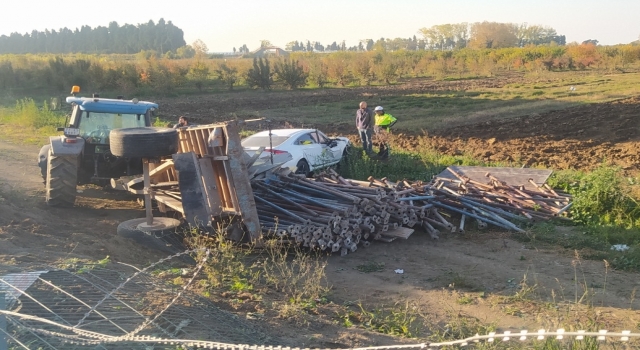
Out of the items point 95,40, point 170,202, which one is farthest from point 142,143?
point 95,40

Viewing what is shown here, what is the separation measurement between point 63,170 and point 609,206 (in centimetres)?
1000

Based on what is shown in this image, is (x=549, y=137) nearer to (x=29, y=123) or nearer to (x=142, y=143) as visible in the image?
(x=142, y=143)

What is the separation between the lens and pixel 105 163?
1159 centimetres

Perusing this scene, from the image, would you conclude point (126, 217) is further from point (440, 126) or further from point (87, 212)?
point (440, 126)

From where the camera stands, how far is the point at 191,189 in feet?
29.5

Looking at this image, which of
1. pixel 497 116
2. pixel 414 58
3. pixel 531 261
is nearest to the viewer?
pixel 531 261

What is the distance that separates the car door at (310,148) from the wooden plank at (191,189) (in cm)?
584

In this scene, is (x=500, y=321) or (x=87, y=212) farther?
(x=87, y=212)

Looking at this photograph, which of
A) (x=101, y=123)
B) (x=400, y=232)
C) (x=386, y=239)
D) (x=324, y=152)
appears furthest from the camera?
(x=324, y=152)

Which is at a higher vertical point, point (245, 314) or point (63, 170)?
point (63, 170)

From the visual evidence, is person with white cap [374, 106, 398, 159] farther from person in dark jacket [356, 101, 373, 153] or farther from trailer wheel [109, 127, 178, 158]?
trailer wheel [109, 127, 178, 158]

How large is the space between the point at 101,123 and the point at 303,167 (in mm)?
4869

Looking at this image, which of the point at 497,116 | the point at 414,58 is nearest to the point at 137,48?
the point at 414,58

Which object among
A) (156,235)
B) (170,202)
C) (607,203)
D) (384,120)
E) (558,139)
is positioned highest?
(384,120)
